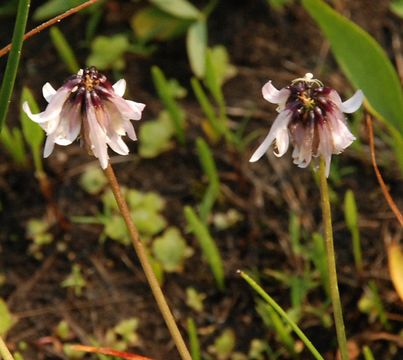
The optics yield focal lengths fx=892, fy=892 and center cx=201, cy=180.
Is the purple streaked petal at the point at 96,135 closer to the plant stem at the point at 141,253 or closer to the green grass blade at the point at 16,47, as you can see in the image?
the plant stem at the point at 141,253

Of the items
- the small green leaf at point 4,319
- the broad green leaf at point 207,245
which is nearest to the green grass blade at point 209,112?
the broad green leaf at point 207,245

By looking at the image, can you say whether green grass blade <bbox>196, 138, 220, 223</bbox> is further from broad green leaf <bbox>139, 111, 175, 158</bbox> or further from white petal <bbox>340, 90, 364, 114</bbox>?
white petal <bbox>340, 90, 364, 114</bbox>

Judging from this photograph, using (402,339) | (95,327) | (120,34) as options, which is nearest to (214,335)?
(95,327)

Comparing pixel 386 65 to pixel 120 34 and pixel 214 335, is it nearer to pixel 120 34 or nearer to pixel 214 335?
pixel 214 335

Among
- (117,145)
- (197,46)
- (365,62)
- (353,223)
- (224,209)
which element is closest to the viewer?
Answer: (117,145)

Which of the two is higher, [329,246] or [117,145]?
[117,145]

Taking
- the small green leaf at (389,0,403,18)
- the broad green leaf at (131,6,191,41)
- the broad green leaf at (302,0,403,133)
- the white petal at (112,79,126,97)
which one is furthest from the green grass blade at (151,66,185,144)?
the white petal at (112,79,126,97)

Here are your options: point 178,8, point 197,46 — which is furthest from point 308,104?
point 178,8

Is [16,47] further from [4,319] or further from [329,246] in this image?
[4,319]
